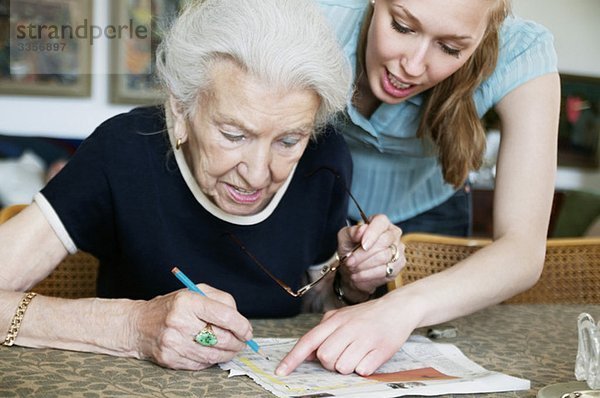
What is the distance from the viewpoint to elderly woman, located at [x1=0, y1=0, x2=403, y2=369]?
1.23 metres

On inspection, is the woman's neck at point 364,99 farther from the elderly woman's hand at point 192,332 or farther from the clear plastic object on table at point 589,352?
the clear plastic object on table at point 589,352

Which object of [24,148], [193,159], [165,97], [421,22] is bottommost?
[24,148]

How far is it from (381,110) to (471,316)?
0.50 meters

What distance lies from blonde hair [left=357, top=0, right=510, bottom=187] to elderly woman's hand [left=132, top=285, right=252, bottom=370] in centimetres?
77

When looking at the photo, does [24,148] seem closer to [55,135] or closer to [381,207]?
[55,135]

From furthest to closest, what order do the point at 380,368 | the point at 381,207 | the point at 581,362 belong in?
the point at 381,207 < the point at 380,368 < the point at 581,362

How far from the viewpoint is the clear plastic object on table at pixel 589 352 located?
104 centimetres

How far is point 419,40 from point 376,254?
0.42 m

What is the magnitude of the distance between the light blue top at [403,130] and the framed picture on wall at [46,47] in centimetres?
318

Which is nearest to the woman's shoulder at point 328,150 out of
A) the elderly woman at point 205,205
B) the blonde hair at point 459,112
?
the elderly woman at point 205,205

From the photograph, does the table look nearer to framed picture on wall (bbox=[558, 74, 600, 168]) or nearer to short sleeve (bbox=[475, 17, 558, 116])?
short sleeve (bbox=[475, 17, 558, 116])

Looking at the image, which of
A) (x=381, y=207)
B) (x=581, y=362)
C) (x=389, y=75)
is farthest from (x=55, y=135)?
(x=581, y=362)

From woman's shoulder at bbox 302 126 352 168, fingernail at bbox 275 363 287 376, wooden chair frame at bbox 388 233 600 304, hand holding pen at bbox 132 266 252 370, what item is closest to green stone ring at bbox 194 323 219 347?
hand holding pen at bbox 132 266 252 370

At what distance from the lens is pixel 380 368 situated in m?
1.27
